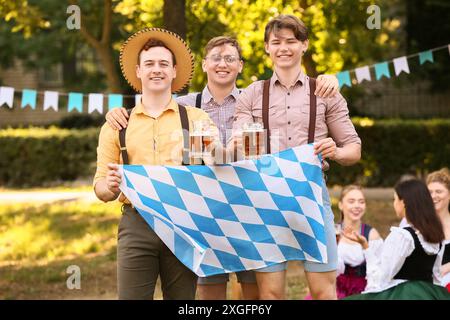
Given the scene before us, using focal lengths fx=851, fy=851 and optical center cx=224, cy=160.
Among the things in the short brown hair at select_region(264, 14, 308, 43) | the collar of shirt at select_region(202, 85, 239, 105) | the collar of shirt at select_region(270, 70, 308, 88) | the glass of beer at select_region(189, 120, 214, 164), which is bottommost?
the glass of beer at select_region(189, 120, 214, 164)

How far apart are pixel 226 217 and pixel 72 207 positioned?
974 cm

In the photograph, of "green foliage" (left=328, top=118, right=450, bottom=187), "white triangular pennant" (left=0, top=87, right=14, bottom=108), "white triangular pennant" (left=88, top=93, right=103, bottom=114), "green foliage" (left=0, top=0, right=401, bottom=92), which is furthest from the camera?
"green foliage" (left=328, top=118, right=450, bottom=187)

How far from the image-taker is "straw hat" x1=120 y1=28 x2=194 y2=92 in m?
4.57

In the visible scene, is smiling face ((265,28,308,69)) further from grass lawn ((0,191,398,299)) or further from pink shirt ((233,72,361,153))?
grass lawn ((0,191,398,299))

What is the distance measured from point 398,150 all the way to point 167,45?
1224 cm

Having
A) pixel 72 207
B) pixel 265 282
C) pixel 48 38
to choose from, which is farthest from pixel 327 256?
pixel 48 38

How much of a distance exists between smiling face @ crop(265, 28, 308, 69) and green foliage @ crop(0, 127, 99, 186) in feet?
43.4

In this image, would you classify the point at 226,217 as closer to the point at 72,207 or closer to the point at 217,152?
the point at 217,152

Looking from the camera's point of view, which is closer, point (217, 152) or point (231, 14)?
point (217, 152)

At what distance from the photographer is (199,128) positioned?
14.0ft

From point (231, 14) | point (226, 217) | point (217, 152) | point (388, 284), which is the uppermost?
point (231, 14)

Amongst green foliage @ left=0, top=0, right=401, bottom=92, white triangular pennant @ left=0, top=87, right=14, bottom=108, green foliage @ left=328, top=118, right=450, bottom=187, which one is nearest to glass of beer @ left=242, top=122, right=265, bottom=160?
white triangular pennant @ left=0, top=87, right=14, bottom=108

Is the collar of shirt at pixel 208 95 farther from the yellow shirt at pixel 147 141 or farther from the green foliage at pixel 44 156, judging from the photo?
the green foliage at pixel 44 156

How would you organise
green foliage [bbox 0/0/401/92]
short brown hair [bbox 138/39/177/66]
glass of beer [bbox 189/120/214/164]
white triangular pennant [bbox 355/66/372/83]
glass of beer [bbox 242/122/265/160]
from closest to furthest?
glass of beer [bbox 189/120/214/164]
glass of beer [bbox 242/122/265/160]
short brown hair [bbox 138/39/177/66]
white triangular pennant [bbox 355/66/372/83]
green foliage [bbox 0/0/401/92]
